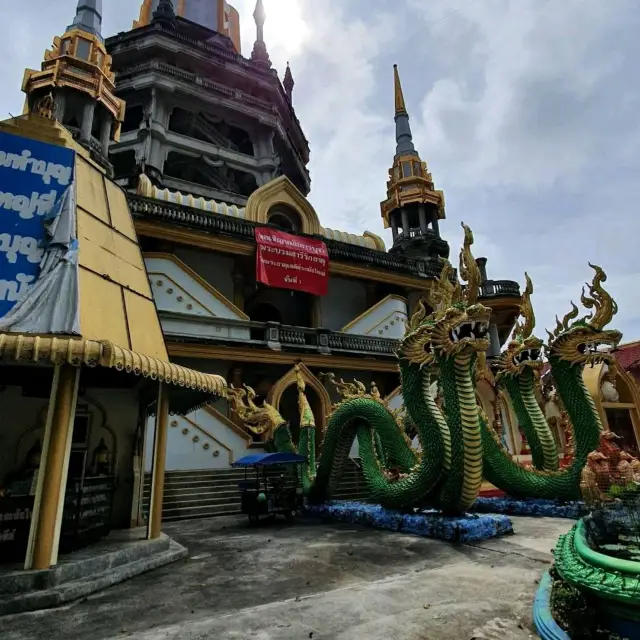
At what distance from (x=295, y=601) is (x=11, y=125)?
22.9 feet

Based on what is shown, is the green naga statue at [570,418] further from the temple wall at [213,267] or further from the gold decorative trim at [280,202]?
the gold decorative trim at [280,202]

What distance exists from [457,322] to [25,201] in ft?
19.9

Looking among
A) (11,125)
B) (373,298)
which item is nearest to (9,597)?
(11,125)

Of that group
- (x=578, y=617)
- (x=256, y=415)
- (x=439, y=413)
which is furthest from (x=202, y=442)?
(x=578, y=617)

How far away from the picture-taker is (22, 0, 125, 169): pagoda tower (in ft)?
60.1

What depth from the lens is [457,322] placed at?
6727 millimetres

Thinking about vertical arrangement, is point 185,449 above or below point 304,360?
below

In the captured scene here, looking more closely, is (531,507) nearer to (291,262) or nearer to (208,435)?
(208,435)

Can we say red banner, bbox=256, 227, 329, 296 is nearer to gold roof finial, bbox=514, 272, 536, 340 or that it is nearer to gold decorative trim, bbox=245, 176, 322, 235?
gold decorative trim, bbox=245, 176, 322, 235

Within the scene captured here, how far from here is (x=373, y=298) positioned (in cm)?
1898

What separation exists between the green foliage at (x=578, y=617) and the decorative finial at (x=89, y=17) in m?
25.9

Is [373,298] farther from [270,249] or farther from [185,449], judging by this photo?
[185,449]

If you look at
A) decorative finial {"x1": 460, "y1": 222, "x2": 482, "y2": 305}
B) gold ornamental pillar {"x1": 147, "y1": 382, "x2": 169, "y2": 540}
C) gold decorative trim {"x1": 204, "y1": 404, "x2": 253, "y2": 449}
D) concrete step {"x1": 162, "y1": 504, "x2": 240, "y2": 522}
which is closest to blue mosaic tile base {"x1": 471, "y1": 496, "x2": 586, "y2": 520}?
decorative finial {"x1": 460, "y1": 222, "x2": 482, "y2": 305}

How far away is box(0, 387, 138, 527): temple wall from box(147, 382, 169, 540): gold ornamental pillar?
1.60m
